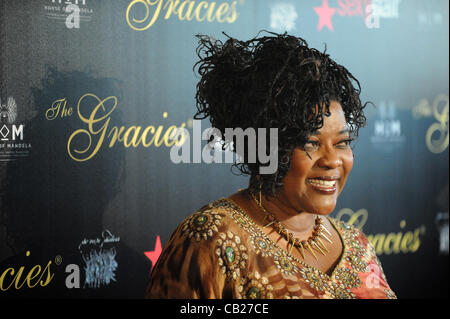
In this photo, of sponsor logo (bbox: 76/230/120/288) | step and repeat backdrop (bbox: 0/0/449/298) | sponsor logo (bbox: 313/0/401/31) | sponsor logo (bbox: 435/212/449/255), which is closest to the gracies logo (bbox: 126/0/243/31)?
step and repeat backdrop (bbox: 0/0/449/298)

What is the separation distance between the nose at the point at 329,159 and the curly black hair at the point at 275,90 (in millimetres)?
79

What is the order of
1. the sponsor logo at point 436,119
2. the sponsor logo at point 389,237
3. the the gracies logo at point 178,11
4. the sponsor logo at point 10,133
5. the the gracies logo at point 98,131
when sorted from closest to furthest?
the sponsor logo at point 10,133 → the the gracies logo at point 98,131 → the the gracies logo at point 178,11 → the sponsor logo at point 389,237 → the sponsor logo at point 436,119

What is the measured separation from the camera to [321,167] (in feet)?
4.71

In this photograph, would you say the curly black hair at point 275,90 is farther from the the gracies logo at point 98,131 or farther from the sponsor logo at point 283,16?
the sponsor logo at point 283,16

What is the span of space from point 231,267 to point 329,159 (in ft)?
1.45

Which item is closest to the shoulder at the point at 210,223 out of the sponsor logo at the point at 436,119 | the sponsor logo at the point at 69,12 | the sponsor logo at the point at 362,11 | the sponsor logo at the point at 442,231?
the sponsor logo at the point at 69,12

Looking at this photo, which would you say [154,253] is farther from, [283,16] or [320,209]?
[283,16]

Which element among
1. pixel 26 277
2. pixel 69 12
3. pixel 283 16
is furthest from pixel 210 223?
pixel 283 16

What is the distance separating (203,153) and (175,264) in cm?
150

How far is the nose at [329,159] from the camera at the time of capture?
142cm

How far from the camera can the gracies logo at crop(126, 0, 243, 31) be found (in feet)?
8.50

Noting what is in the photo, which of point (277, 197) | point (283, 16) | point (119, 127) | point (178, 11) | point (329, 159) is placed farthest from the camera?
point (283, 16)
